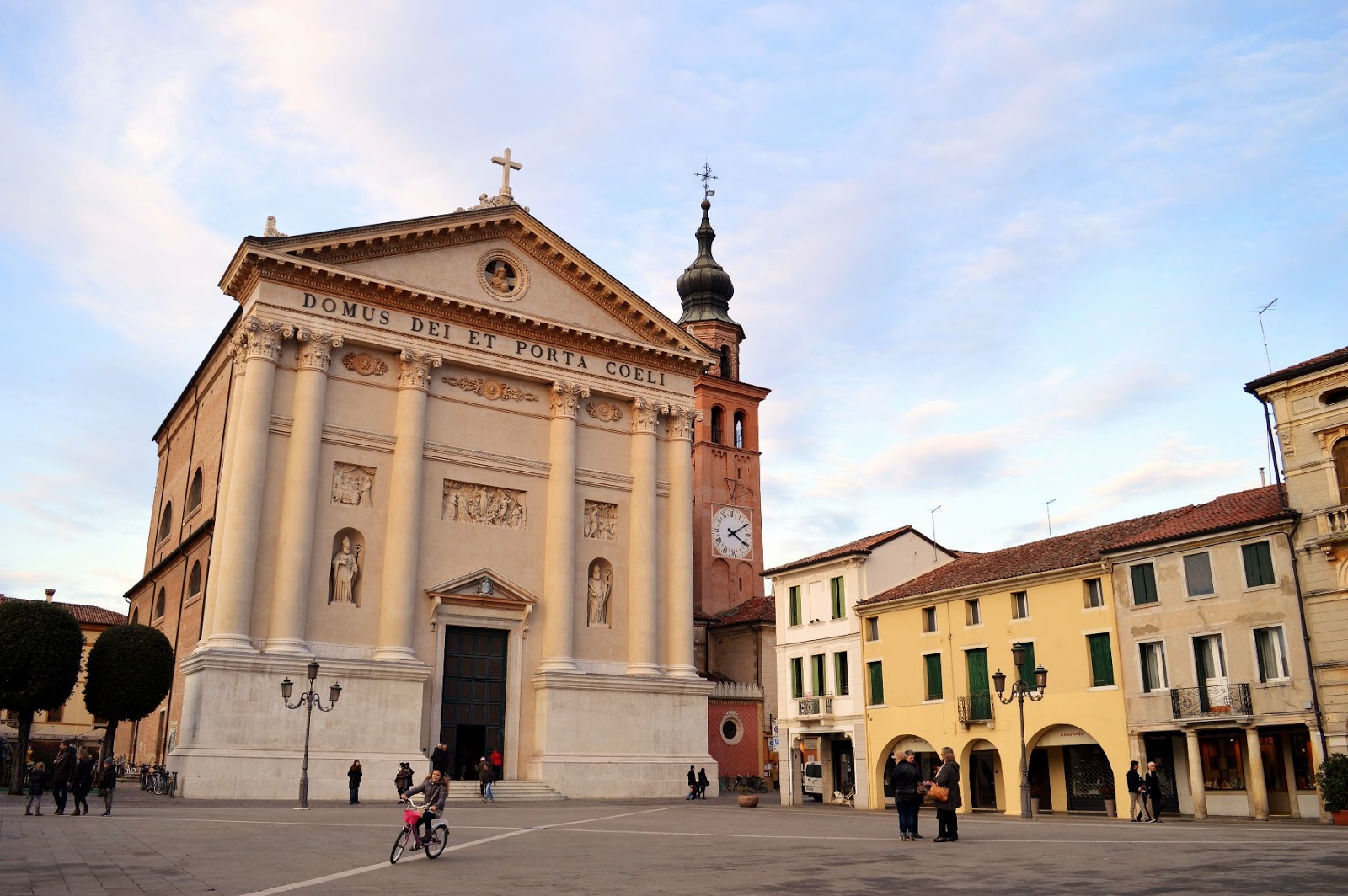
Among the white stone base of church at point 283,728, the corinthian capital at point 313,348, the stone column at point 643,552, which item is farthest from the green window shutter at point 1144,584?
the corinthian capital at point 313,348

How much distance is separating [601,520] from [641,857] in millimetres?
21923

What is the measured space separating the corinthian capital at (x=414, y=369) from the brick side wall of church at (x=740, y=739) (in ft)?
72.4

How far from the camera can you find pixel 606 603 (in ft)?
113

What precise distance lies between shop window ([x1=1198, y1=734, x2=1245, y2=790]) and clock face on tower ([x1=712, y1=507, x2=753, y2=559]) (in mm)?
33273

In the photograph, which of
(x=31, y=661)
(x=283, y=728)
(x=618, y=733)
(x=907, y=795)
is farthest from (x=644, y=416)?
(x=907, y=795)

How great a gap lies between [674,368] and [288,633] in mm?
15439

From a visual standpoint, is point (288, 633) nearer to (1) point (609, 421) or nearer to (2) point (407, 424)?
(2) point (407, 424)

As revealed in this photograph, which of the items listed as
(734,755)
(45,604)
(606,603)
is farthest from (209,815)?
(734,755)

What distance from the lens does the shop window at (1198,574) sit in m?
26.2

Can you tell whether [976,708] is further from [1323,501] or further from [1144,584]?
[1323,501]

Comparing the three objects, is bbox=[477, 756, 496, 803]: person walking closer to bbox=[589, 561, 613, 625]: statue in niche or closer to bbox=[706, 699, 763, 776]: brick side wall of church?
bbox=[589, 561, 613, 625]: statue in niche

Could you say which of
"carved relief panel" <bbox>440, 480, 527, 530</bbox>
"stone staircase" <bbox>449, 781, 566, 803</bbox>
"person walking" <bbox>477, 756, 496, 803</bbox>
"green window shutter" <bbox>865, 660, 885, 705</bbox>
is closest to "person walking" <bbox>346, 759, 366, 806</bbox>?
"stone staircase" <bbox>449, 781, 566, 803</bbox>

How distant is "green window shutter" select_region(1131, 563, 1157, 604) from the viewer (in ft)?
89.8

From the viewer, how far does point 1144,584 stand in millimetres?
27609
